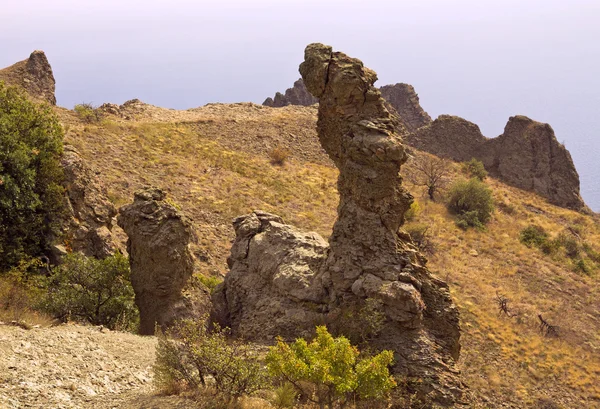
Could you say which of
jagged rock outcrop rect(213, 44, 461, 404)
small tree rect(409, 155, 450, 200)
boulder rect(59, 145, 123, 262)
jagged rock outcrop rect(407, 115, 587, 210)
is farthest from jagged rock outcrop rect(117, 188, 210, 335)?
jagged rock outcrop rect(407, 115, 587, 210)

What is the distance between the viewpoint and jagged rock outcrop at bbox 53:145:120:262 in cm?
2086

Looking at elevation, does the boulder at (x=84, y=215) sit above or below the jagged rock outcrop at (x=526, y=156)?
below

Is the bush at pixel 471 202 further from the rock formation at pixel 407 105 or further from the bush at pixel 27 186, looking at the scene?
the bush at pixel 27 186

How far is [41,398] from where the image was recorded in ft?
35.0

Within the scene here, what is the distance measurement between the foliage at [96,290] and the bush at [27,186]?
6.63ft

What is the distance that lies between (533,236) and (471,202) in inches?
222

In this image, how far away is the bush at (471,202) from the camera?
4272 centimetres

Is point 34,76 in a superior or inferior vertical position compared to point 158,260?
superior

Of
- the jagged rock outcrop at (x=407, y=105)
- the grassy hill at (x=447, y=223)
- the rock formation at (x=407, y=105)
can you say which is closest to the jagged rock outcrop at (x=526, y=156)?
the grassy hill at (x=447, y=223)

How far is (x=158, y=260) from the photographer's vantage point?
18.4 m

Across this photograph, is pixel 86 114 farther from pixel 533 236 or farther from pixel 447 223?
pixel 533 236

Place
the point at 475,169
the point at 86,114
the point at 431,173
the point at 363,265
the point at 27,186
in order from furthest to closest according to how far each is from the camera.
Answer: the point at 475,169 < the point at 431,173 < the point at 86,114 < the point at 27,186 < the point at 363,265

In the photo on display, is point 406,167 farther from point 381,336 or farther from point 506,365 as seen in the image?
point 381,336

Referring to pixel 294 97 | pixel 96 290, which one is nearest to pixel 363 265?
pixel 96 290
